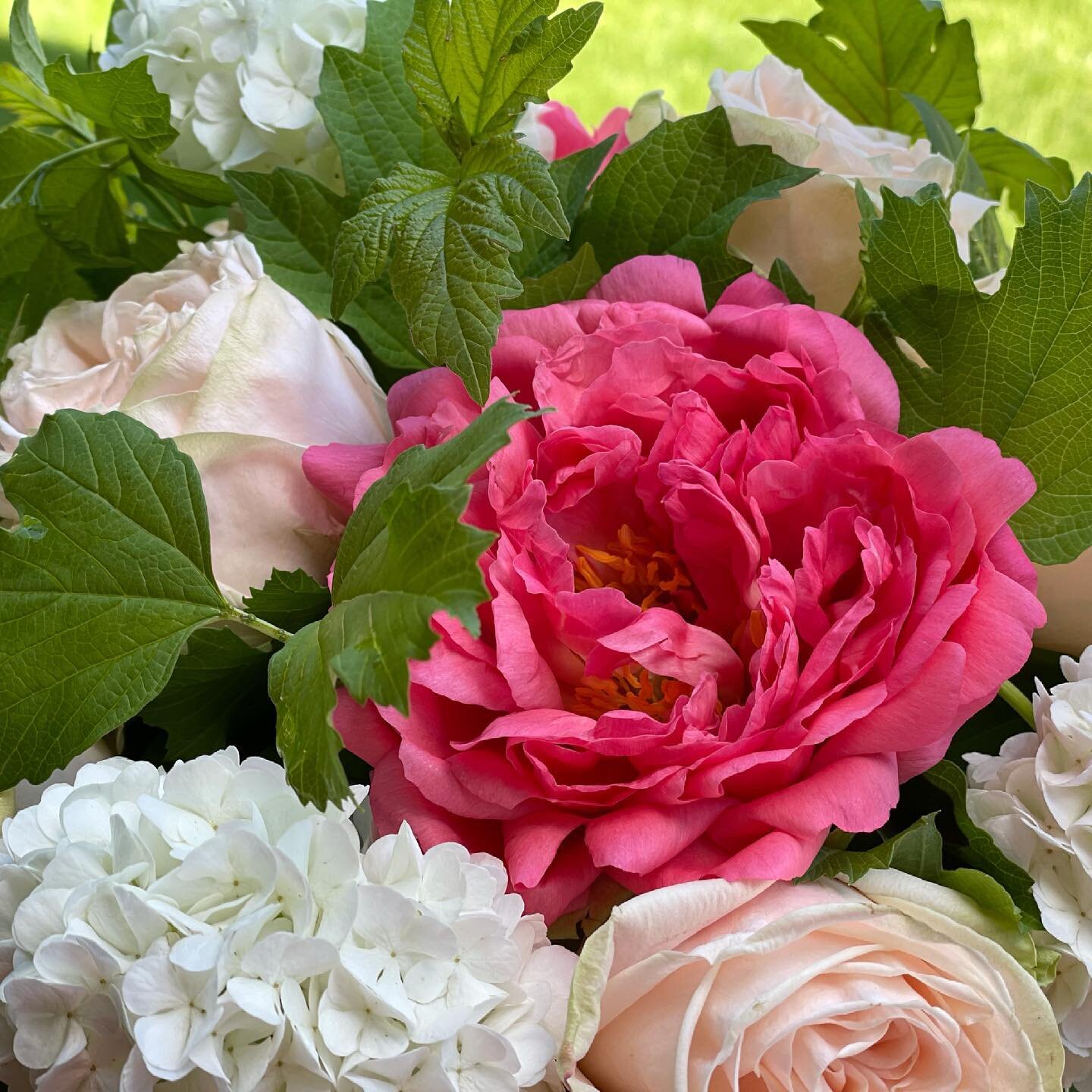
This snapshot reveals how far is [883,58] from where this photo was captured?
0.64 meters

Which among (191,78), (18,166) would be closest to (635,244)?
(191,78)

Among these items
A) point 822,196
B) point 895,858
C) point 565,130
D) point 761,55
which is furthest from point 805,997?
point 761,55

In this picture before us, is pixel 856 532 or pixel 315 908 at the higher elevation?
pixel 856 532

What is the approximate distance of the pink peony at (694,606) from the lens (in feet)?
1.14

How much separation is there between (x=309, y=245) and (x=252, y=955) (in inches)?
11.8

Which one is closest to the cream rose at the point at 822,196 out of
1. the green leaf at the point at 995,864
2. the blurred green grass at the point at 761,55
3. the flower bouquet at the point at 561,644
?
the flower bouquet at the point at 561,644

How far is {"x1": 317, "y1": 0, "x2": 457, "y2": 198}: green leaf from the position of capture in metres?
0.50

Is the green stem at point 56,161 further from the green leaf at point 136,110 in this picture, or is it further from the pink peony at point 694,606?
the pink peony at point 694,606

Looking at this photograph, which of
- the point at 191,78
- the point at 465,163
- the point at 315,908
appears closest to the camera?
the point at 315,908

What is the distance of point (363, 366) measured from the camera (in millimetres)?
470

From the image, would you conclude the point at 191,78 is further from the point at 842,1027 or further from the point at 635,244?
the point at 842,1027

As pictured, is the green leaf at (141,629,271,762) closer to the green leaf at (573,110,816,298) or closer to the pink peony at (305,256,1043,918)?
the pink peony at (305,256,1043,918)

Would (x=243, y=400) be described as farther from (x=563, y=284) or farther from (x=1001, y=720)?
(x=1001, y=720)

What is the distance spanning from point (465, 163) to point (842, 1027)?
0.29m
